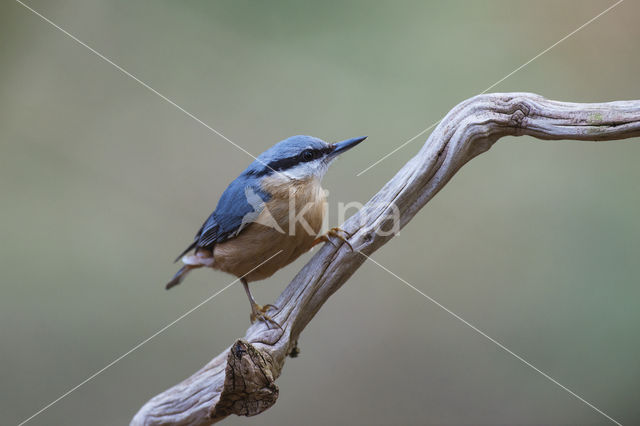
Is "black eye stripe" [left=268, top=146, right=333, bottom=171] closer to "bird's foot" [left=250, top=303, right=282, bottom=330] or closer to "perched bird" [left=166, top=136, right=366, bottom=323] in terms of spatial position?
"perched bird" [left=166, top=136, right=366, bottom=323]

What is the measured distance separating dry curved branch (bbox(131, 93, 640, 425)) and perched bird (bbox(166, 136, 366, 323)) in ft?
0.31

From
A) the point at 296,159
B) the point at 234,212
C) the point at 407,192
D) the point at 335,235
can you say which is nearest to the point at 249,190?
the point at 234,212

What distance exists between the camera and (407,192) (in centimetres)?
166

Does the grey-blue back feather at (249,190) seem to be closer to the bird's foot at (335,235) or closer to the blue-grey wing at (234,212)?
the blue-grey wing at (234,212)

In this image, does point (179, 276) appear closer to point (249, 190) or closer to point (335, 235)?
point (249, 190)

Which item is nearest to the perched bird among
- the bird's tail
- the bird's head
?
the bird's head

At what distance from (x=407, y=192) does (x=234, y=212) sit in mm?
635

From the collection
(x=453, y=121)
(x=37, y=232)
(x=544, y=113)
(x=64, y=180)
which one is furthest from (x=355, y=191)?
(x=37, y=232)

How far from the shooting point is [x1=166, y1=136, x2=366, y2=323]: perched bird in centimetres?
169

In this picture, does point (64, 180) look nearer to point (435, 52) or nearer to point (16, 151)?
point (16, 151)

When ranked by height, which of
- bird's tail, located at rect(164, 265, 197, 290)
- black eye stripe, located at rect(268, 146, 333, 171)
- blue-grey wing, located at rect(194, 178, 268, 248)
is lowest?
bird's tail, located at rect(164, 265, 197, 290)

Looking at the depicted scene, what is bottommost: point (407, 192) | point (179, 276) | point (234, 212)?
point (179, 276)

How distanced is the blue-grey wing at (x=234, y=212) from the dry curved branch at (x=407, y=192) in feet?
0.93

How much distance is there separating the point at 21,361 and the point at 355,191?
2.01 m
